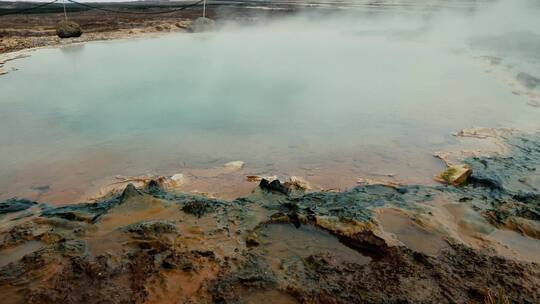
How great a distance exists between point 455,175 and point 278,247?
2.25 metres

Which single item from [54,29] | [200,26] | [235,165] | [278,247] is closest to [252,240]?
[278,247]

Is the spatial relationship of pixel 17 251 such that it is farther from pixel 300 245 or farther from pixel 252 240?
pixel 300 245

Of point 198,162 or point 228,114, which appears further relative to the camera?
point 228,114

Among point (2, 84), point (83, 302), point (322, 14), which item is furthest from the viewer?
point (322, 14)

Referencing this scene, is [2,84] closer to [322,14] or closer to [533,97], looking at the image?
[533,97]

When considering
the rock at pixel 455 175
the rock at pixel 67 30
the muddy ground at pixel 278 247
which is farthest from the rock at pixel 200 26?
the rock at pixel 455 175

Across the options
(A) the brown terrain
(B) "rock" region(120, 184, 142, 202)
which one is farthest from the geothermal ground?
(A) the brown terrain

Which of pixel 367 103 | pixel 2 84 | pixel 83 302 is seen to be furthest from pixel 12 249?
pixel 2 84

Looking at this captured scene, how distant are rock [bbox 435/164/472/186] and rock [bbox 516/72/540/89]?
15.9ft

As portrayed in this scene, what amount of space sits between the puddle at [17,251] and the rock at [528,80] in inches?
334

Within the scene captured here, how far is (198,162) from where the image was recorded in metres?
4.46

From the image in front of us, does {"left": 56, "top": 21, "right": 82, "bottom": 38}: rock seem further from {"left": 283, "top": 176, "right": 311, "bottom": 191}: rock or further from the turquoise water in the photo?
{"left": 283, "top": 176, "right": 311, "bottom": 191}: rock

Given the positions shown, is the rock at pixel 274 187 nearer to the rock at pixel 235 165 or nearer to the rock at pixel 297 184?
the rock at pixel 297 184

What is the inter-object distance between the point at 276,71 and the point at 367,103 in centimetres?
263
